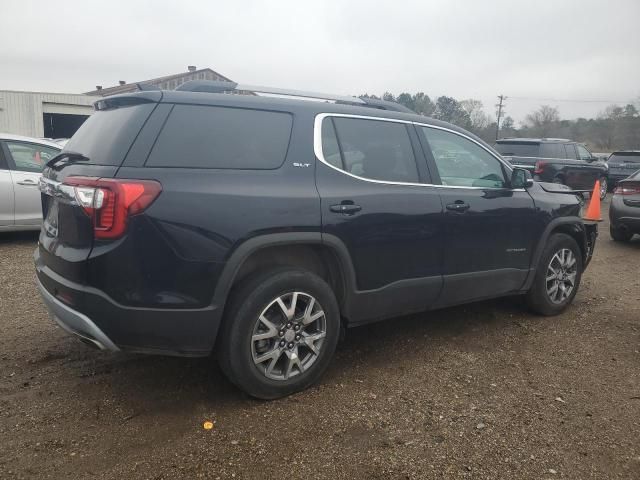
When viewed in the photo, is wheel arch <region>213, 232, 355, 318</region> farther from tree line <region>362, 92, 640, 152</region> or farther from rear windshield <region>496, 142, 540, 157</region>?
tree line <region>362, 92, 640, 152</region>

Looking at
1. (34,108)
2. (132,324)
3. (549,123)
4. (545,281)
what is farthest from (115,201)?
(549,123)

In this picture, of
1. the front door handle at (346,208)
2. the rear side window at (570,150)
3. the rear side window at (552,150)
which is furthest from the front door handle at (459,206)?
the rear side window at (570,150)

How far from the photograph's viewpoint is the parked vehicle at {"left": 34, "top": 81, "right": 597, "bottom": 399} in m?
2.70

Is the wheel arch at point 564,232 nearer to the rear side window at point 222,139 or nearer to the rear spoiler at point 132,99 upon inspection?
the rear side window at point 222,139

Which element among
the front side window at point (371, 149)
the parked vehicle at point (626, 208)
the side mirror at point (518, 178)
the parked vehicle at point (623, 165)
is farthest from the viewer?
the parked vehicle at point (623, 165)

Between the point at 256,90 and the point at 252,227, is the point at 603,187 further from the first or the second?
the point at 252,227

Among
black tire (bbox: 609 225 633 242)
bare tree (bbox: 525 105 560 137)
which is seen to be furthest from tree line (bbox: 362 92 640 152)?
black tire (bbox: 609 225 633 242)

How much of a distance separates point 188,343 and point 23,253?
5154mm

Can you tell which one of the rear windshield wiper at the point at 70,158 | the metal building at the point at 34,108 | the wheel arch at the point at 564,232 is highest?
the metal building at the point at 34,108

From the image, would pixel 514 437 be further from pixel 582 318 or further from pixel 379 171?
pixel 582 318

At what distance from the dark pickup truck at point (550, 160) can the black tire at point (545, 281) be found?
27.1ft

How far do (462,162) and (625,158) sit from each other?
1556 centimetres

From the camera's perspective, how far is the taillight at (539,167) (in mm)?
12891

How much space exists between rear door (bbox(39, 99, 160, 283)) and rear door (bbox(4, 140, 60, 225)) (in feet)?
14.7
